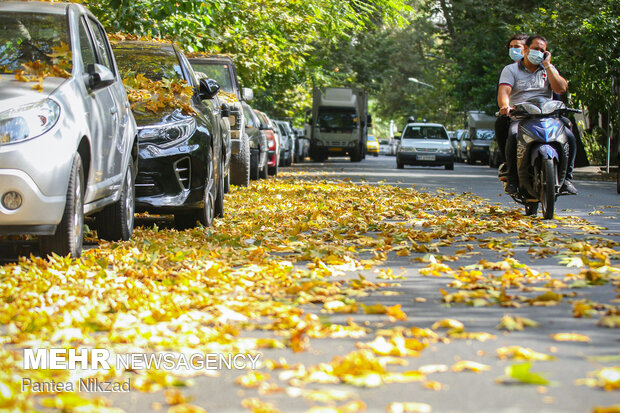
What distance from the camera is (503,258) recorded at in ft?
25.6

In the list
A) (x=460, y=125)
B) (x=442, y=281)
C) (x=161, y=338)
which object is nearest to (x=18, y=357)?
(x=161, y=338)

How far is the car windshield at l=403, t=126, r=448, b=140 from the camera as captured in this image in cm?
3638

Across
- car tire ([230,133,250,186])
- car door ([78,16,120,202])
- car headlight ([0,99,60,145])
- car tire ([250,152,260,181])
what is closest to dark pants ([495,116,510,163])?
car door ([78,16,120,202])

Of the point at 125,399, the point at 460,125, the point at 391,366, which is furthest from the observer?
the point at 460,125

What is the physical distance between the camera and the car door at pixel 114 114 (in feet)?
26.7

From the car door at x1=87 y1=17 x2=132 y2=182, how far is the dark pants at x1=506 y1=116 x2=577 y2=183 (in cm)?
466

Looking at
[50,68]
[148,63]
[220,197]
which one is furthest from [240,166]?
[50,68]

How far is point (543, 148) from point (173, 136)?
3.98m

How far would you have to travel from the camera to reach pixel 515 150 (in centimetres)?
1158

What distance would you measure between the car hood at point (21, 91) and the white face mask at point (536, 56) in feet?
18.8

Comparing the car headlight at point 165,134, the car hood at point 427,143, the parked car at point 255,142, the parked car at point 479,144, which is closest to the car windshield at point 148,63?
the car headlight at point 165,134

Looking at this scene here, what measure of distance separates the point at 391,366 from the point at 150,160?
18.9ft

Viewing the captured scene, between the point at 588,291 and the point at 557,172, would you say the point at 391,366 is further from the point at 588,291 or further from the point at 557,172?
the point at 557,172

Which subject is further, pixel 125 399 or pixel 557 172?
pixel 557 172
